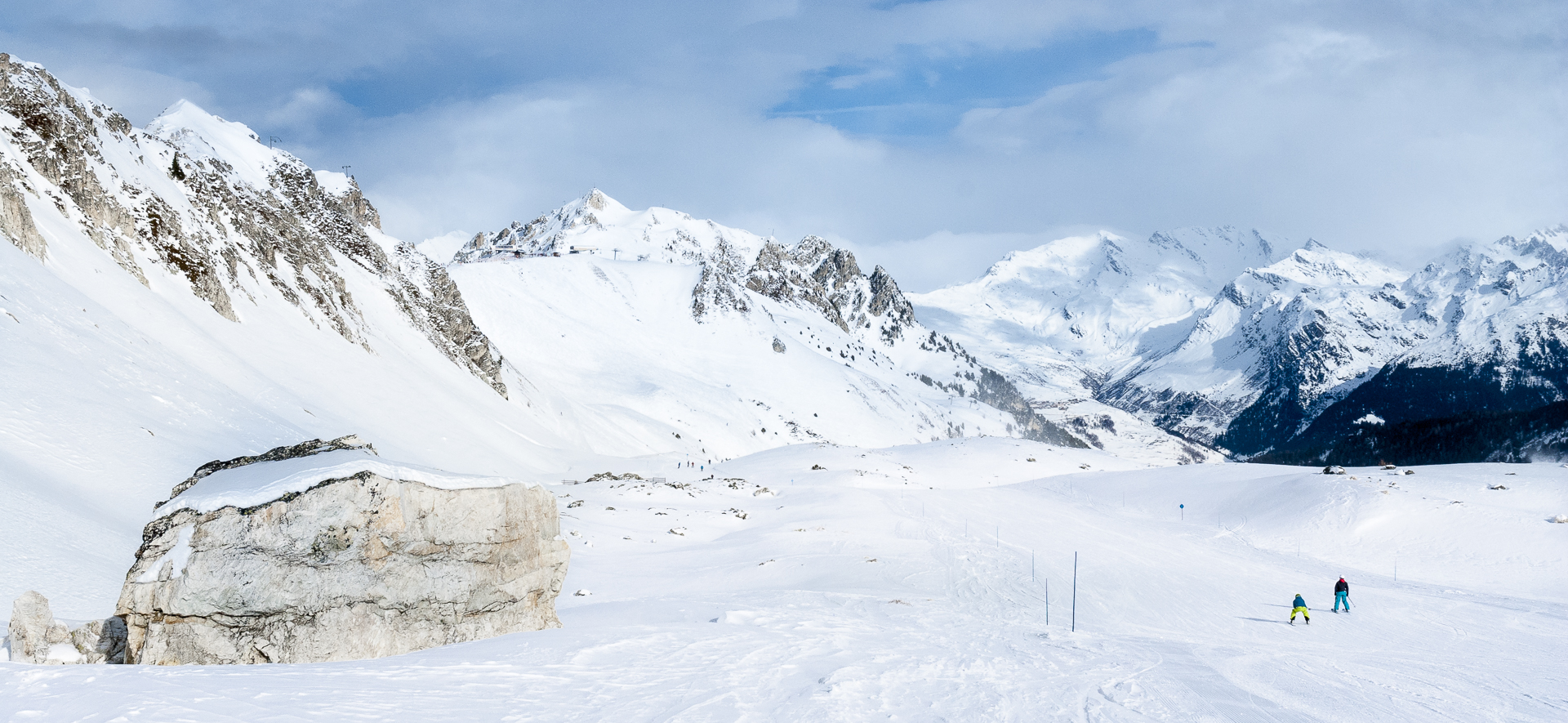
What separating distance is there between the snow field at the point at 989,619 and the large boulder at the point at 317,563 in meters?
0.85

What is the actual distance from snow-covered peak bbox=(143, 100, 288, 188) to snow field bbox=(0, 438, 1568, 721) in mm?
63884

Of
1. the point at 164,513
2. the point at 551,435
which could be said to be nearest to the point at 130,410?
the point at 164,513

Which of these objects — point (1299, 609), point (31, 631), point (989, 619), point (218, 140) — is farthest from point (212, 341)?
point (218, 140)

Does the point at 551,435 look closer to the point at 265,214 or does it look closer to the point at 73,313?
A: the point at 265,214

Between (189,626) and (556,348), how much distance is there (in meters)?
137

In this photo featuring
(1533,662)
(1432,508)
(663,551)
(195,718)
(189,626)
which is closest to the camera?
(195,718)

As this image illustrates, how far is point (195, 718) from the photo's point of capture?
9.37 meters

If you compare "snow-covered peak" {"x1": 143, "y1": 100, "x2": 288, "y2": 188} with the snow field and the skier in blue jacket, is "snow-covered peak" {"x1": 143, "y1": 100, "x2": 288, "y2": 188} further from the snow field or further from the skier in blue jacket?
the skier in blue jacket

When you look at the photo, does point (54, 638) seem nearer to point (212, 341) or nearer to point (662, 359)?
point (212, 341)

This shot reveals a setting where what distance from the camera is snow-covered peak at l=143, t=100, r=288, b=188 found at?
87875 millimetres

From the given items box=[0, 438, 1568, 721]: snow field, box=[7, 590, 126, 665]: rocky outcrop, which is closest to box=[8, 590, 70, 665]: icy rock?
box=[7, 590, 126, 665]: rocky outcrop

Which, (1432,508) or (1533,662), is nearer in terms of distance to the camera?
(1533,662)

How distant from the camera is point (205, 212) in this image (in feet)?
205

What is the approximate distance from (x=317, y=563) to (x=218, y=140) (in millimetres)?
104414
